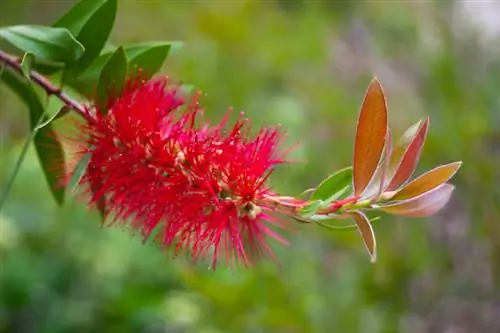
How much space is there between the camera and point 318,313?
1.15 m

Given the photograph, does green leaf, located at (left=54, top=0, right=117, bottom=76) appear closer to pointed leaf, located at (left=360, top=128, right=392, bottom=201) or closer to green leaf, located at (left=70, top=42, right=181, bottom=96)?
green leaf, located at (left=70, top=42, right=181, bottom=96)

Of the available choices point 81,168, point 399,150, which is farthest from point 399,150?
point 81,168

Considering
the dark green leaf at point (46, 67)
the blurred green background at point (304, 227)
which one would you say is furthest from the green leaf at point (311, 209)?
the blurred green background at point (304, 227)

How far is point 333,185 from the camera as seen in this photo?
516 millimetres

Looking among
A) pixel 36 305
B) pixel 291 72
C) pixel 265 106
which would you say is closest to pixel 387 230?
pixel 265 106

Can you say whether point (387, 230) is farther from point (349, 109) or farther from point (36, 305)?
point (36, 305)

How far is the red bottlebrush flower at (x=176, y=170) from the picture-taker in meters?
0.51

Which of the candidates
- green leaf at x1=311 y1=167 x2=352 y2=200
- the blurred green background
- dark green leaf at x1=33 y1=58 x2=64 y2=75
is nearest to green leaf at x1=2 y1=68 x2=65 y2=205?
dark green leaf at x1=33 y1=58 x2=64 y2=75

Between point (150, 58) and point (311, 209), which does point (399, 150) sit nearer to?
point (311, 209)

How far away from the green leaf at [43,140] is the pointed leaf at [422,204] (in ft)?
0.93

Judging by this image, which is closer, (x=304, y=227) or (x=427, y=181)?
(x=427, y=181)

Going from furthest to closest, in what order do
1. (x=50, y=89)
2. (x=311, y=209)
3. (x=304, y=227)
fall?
(x=304, y=227) → (x=50, y=89) → (x=311, y=209)

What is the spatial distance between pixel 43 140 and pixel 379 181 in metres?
0.30

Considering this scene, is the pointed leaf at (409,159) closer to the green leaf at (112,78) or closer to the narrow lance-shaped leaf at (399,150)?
the narrow lance-shaped leaf at (399,150)
